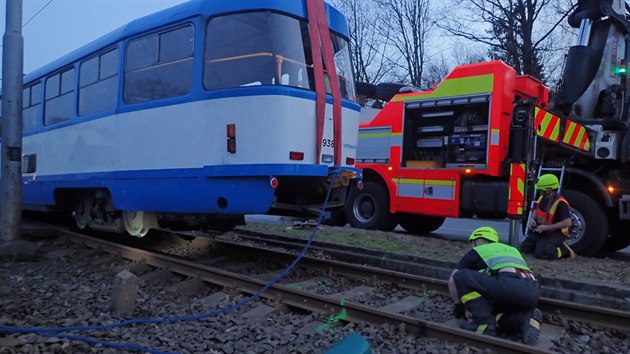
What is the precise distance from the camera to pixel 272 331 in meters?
4.38

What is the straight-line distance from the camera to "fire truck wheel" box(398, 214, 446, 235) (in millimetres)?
10914

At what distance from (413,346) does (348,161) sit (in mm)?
2959

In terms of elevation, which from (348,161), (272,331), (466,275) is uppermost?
(348,161)

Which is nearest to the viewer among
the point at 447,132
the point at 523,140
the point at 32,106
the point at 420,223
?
the point at 523,140

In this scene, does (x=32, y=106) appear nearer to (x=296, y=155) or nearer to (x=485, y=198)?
(x=296, y=155)

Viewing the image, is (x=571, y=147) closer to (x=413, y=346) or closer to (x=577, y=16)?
(x=577, y=16)

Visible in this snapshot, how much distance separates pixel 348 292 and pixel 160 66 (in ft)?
11.3

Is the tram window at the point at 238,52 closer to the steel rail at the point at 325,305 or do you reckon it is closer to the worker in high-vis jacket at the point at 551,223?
the steel rail at the point at 325,305

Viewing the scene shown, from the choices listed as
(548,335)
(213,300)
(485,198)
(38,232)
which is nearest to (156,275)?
(213,300)

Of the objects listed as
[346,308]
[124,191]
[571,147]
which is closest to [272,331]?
[346,308]

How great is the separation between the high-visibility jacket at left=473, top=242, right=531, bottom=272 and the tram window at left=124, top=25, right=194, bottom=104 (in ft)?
11.9

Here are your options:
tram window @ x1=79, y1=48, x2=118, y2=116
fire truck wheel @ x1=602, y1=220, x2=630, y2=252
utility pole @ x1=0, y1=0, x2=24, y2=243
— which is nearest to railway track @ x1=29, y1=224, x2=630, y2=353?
utility pole @ x1=0, y1=0, x2=24, y2=243

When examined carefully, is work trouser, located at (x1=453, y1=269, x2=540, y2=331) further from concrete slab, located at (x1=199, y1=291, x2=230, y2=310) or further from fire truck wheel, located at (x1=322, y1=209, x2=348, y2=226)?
fire truck wheel, located at (x1=322, y1=209, x2=348, y2=226)

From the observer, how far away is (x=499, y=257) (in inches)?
167
